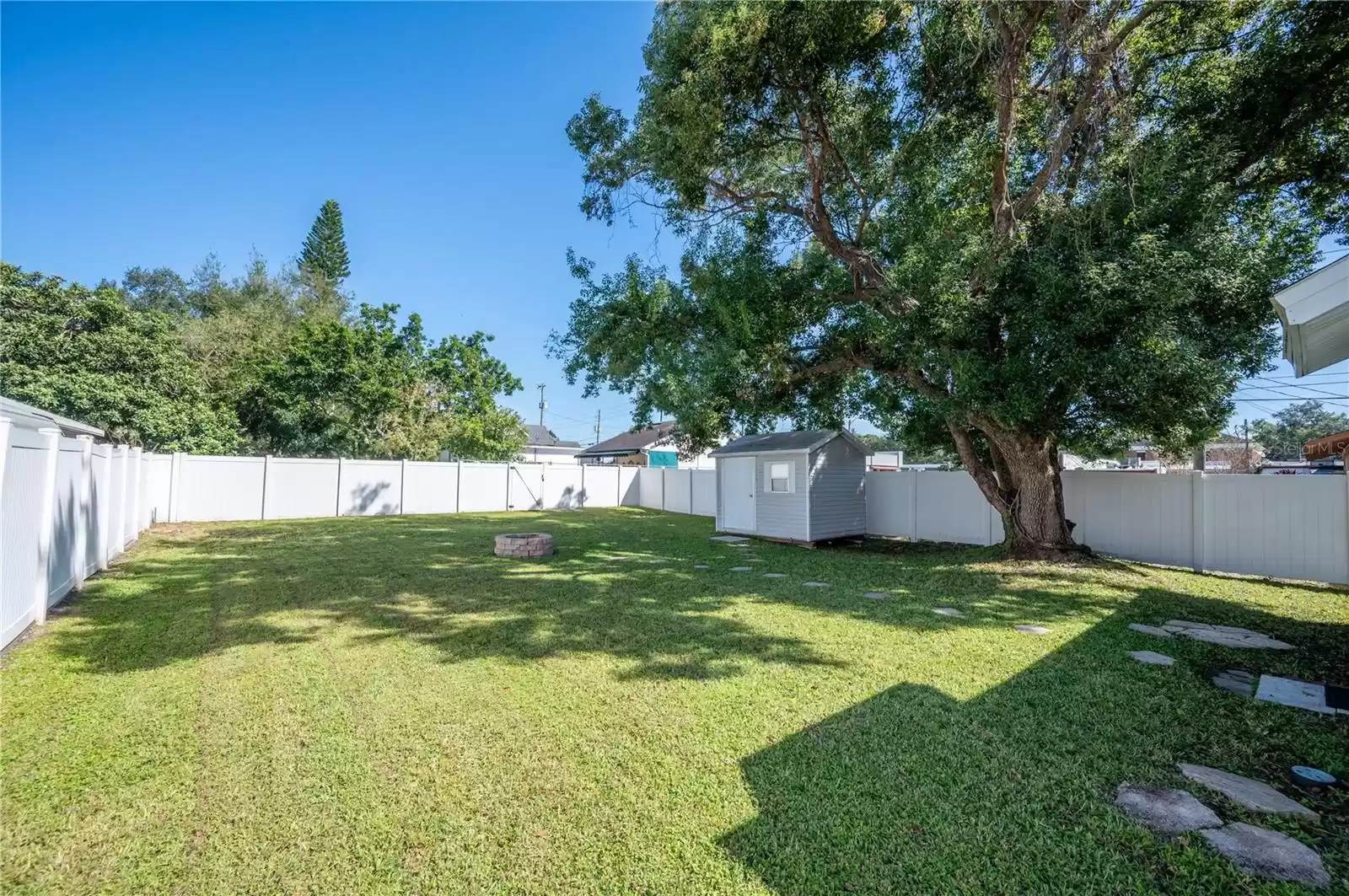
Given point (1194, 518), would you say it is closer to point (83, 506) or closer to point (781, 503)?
point (781, 503)

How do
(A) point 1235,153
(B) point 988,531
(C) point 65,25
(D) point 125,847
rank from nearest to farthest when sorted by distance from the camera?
1. (D) point 125,847
2. (A) point 1235,153
3. (C) point 65,25
4. (B) point 988,531

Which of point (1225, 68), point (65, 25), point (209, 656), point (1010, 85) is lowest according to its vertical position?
point (209, 656)

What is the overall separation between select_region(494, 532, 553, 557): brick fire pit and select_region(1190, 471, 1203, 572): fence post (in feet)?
28.5

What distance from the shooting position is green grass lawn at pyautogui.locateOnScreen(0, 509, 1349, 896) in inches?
72.7

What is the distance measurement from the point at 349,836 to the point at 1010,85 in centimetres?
778

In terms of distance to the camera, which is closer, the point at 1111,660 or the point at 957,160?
the point at 1111,660

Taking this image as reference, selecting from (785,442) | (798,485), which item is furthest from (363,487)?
(798,485)

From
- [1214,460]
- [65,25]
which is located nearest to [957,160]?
[65,25]

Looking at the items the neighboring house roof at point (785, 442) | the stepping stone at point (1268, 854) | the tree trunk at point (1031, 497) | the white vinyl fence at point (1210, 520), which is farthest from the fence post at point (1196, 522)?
the stepping stone at point (1268, 854)

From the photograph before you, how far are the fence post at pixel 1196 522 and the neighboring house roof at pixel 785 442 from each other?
15.0 feet

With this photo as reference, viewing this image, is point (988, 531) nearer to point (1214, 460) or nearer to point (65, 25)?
point (65, 25)

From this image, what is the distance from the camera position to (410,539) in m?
10.1

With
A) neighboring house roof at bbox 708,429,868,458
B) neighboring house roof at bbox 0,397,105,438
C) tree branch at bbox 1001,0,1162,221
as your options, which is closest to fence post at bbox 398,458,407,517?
neighboring house roof at bbox 0,397,105,438

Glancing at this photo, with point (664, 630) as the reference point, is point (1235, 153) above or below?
above
